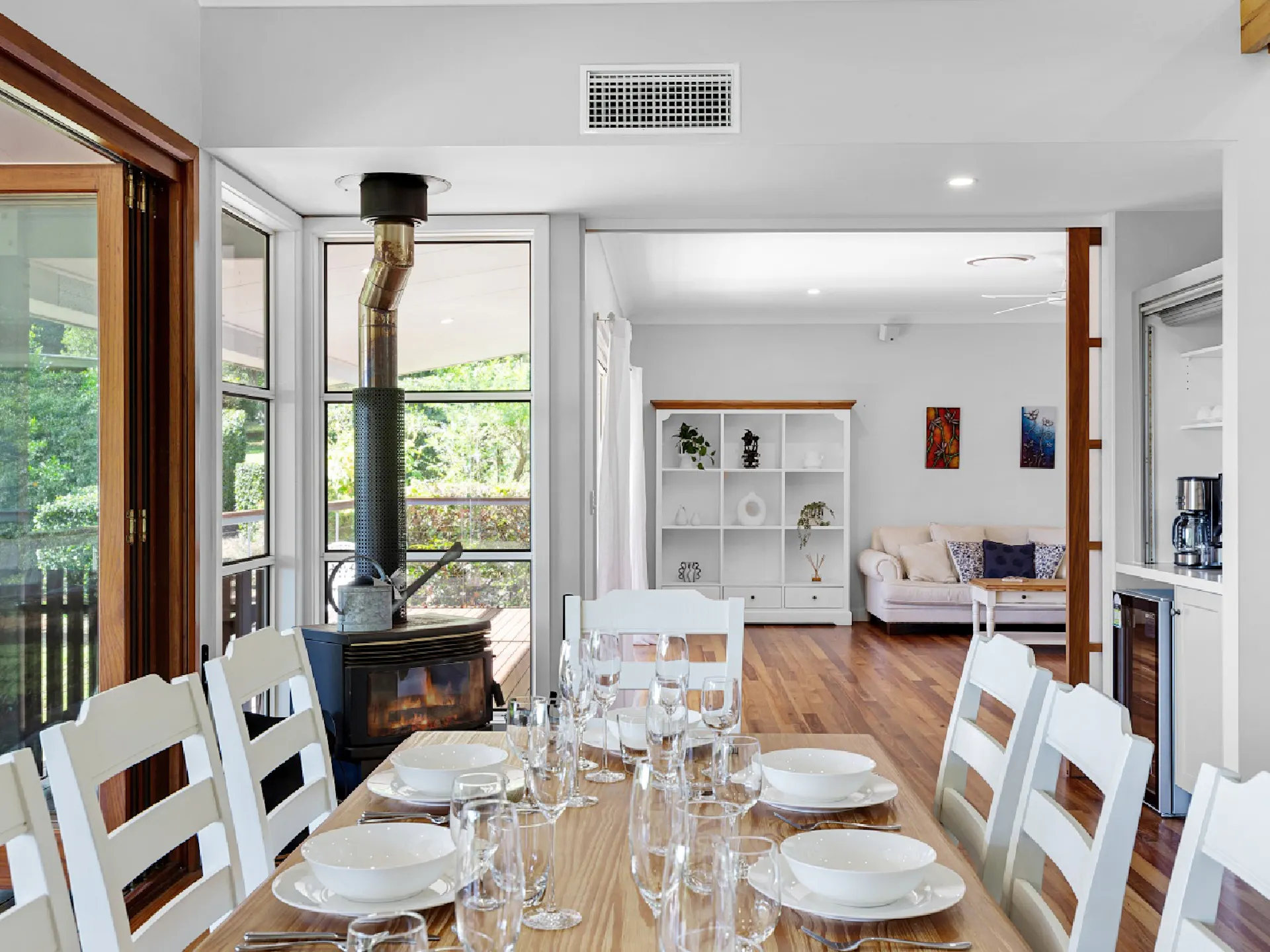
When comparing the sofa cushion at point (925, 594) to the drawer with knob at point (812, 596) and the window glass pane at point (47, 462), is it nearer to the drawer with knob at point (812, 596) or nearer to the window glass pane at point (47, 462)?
the drawer with knob at point (812, 596)

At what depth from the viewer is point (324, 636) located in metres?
3.46

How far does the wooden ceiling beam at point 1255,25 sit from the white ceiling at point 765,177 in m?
0.29

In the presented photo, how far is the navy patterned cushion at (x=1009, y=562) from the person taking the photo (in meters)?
8.66

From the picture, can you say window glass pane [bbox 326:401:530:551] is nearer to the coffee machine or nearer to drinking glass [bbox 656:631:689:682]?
drinking glass [bbox 656:631:689:682]

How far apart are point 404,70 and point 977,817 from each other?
260 cm

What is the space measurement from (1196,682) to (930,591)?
4.78 metres

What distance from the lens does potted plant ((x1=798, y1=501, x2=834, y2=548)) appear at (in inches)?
360

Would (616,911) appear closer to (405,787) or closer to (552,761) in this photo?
(552,761)

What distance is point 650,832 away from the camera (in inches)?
47.8

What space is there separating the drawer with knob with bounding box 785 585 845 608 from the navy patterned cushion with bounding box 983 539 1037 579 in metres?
1.20

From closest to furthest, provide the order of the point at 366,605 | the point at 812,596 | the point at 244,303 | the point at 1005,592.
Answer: the point at 366,605 < the point at 244,303 < the point at 1005,592 < the point at 812,596

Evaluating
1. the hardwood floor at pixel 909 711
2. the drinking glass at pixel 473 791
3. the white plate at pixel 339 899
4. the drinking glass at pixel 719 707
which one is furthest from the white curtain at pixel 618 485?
the drinking glass at pixel 473 791

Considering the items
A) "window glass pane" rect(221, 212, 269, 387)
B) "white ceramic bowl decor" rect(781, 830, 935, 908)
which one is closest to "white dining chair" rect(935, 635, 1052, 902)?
"white ceramic bowl decor" rect(781, 830, 935, 908)

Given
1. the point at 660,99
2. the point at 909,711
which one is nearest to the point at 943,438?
the point at 909,711
